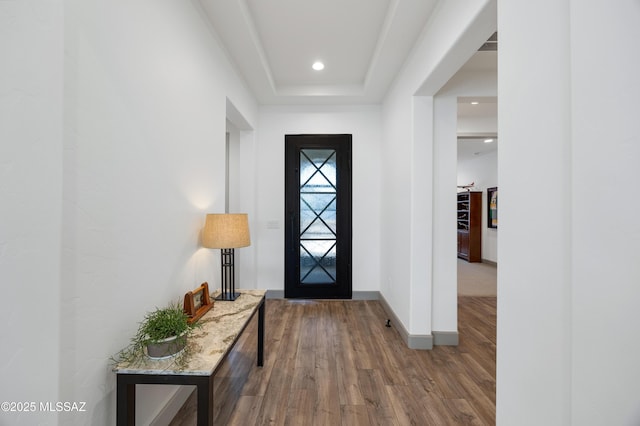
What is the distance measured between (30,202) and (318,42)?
8.34ft

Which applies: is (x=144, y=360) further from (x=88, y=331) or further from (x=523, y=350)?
(x=523, y=350)

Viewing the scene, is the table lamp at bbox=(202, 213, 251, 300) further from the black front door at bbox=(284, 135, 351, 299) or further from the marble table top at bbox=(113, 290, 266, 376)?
the black front door at bbox=(284, 135, 351, 299)

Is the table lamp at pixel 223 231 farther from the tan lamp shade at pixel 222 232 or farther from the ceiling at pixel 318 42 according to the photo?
the ceiling at pixel 318 42

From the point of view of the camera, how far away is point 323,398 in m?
1.71

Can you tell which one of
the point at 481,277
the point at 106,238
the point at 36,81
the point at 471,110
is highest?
the point at 471,110

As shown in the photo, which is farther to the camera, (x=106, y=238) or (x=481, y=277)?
(x=481, y=277)

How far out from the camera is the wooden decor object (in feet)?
4.96

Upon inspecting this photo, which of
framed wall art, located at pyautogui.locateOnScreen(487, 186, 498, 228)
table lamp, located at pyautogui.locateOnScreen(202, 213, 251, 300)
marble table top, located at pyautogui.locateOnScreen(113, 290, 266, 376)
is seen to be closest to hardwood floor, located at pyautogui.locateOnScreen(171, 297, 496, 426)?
marble table top, located at pyautogui.locateOnScreen(113, 290, 266, 376)

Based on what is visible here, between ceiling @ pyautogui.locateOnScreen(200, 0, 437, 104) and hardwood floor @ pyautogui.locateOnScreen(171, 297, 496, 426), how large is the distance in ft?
9.07

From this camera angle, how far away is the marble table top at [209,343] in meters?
1.05

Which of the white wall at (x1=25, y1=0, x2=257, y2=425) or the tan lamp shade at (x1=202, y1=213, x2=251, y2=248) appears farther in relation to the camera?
the tan lamp shade at (x1=202, y1=213, x2=251, y2=248)

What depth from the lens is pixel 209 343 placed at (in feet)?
4.21

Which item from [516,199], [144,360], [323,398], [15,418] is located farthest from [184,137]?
[323,398]

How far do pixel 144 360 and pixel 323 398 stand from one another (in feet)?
3.86
